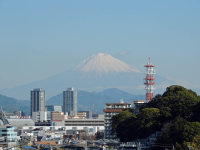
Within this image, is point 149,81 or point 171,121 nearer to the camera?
point 171,121

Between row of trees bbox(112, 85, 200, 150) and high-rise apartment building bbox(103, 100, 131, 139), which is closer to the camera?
row of trees bbox(112, 85, 200, 150)

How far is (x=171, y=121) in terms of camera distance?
241 feet

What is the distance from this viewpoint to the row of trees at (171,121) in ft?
222

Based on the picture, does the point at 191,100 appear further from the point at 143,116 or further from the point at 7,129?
the point at 7,129

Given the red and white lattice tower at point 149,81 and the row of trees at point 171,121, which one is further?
the red and white lattice tower at point 149,81

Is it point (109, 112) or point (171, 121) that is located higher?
point (109, 112)

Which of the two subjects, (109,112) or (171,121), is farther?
(109,112)

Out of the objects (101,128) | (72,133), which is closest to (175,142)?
(72,133)

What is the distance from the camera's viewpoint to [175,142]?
69375mm

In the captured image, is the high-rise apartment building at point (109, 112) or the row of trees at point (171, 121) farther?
the high-rise apartment building at point (109, 112)

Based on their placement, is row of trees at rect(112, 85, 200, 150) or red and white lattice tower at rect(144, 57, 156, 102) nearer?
row of trees at rect(112, 85, 200, 150)

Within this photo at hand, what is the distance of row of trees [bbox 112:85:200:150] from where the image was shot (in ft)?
222

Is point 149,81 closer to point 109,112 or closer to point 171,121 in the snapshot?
point 109,112

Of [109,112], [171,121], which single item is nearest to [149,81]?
[109,112]
